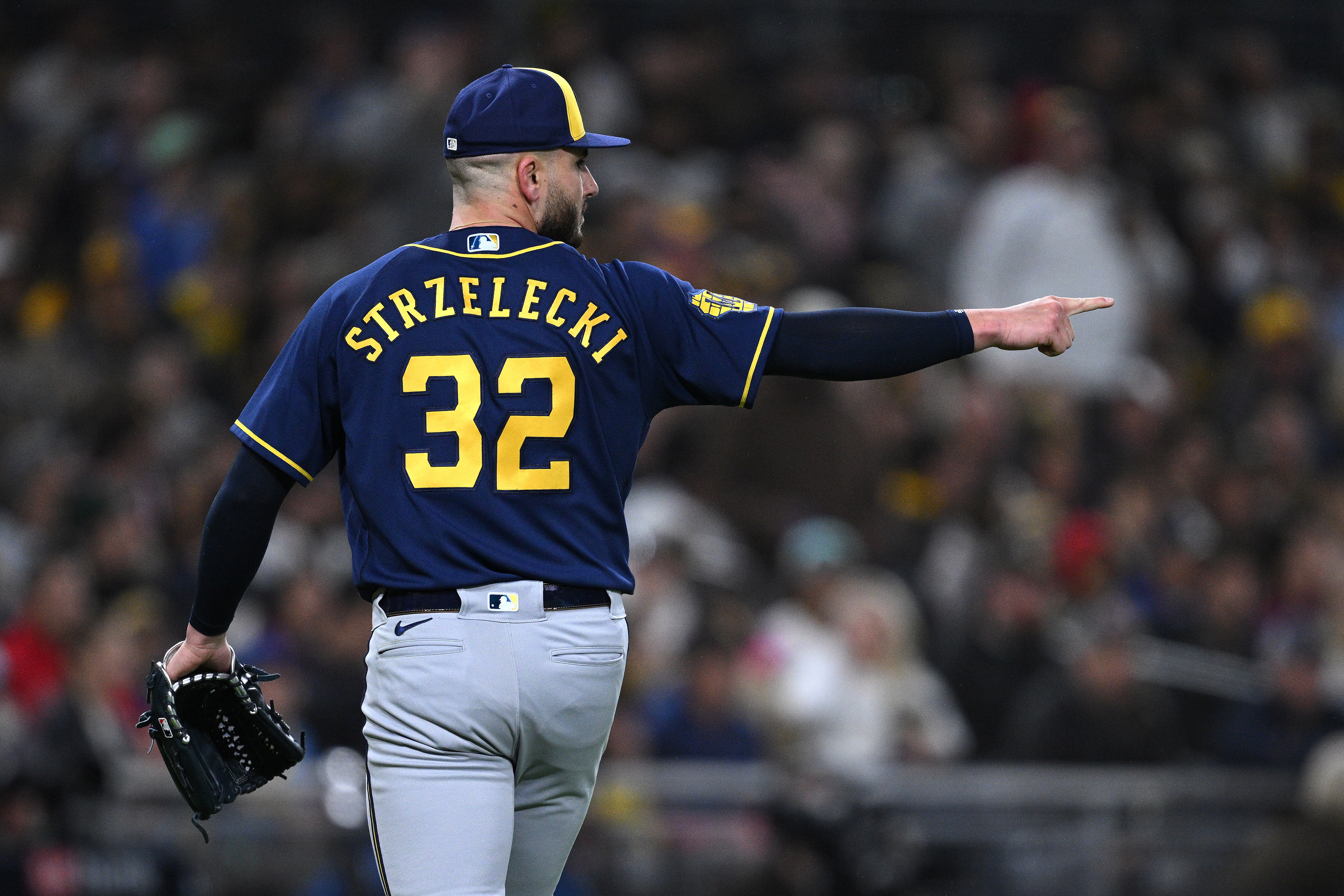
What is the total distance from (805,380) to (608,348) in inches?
239

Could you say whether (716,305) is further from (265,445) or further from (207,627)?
(207,627)

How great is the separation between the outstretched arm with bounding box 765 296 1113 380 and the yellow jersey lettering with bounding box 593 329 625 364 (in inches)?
11.7

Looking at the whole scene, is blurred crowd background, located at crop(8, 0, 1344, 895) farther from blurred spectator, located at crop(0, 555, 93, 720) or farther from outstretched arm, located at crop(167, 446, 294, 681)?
outstretched arm, located at crop(167, 446, 294, 681)

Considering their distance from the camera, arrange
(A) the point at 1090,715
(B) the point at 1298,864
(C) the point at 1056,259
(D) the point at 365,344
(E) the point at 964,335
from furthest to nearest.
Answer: (C) the point at 1056,259 < (A) the point at 1090,715 < (E) the point at 964,335 < (D) the point at 365,344 < (B) the point at 1298,864

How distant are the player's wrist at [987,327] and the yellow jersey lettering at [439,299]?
97 cm

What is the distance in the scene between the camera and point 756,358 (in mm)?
3447

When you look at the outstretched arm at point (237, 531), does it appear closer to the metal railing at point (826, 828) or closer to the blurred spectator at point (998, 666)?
the metal railing at point (826, 828)

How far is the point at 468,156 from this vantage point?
343 cm

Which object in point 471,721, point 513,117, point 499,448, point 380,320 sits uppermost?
point 513,117

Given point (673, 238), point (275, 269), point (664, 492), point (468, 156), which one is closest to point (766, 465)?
point (664, 492)

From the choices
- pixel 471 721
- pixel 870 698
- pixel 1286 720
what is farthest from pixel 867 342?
pixel 1286 720

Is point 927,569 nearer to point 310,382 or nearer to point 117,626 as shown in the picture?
point 117,626

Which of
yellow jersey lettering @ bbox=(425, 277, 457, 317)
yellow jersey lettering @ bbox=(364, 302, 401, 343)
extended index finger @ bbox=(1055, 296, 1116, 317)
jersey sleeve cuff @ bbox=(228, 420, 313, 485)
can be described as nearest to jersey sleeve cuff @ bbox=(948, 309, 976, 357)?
extended index finger @ bbox=(1055, 296, 1116, 317)

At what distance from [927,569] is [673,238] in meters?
2.24
